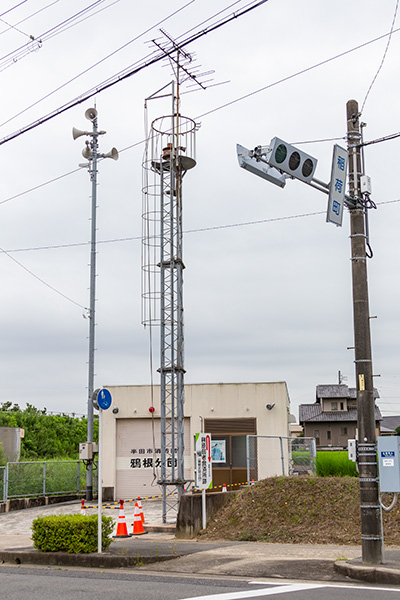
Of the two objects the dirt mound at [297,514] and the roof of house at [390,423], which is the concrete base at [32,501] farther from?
the roof of house at [390,423]

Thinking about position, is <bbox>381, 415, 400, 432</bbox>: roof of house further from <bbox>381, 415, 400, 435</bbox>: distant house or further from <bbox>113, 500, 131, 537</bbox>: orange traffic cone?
<bbox>113, 500, 131, 537</bbox>: orange traffic cone

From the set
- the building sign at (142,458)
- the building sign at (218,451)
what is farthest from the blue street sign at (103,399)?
the building sign at (142,458)

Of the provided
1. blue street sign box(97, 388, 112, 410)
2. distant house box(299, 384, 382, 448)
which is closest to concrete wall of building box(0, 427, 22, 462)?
blue street sign box(97, 388, 112, 410)

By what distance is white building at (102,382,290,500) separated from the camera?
2477cm

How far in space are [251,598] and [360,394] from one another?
3.60 m

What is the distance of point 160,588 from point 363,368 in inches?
173

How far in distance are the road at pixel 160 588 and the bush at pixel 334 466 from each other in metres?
8.96

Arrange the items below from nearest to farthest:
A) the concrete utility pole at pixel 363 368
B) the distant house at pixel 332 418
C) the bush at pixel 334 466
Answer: the concrete utility pole at pixel 363 368 < the bush at pixel 334 466 < the distant house at pixel 332 418

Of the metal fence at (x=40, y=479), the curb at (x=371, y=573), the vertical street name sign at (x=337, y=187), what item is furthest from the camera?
the metal fence at (x=40, y=479)

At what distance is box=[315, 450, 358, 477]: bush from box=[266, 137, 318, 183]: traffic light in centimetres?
1042

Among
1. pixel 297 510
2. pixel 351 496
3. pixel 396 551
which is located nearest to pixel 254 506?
pixel 297 510

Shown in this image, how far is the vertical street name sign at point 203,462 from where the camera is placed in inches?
617

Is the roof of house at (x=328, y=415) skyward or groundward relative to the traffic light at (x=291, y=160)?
groundward

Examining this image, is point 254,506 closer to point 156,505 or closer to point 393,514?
point 393,514
